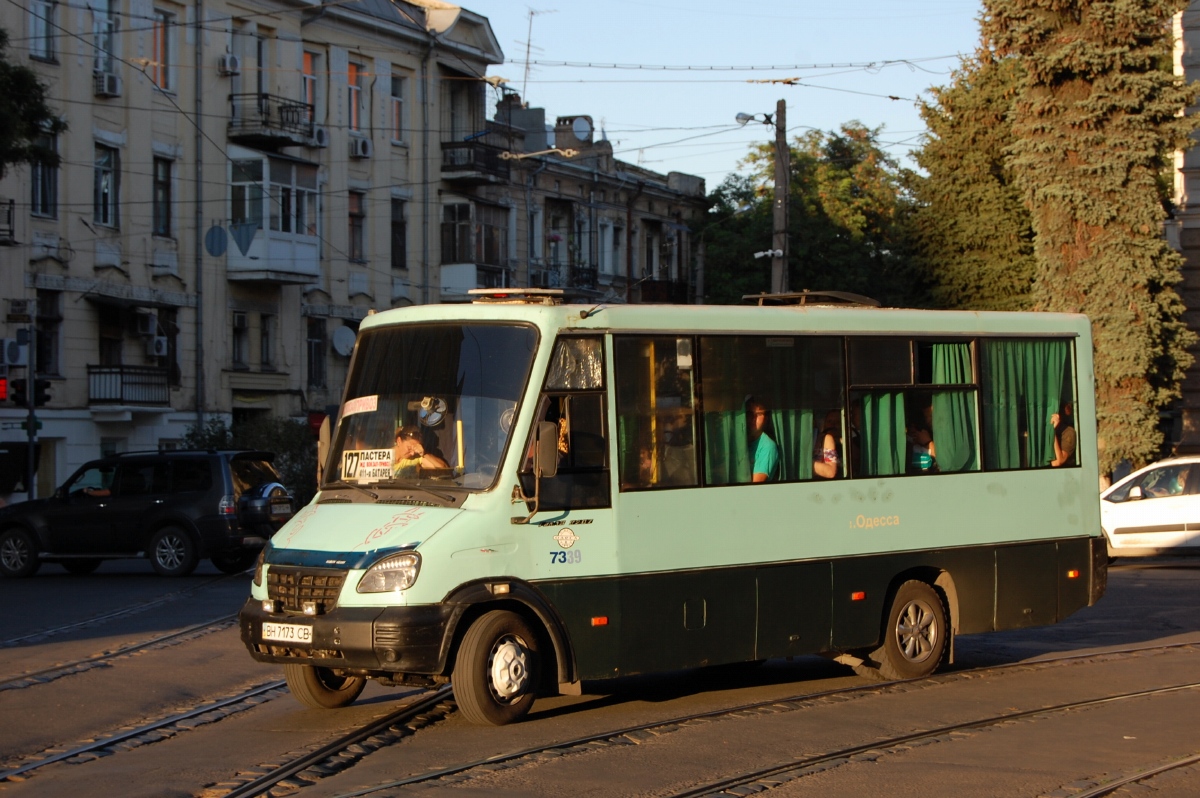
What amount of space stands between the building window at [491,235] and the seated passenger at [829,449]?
39528 millimetres

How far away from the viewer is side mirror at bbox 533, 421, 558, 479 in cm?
958

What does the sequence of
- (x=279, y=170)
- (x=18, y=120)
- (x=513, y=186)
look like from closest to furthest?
(x=18, y=120)
(x=279, y=170)
(x=513, y=186)

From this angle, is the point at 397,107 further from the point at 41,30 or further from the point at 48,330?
the point at 48,330

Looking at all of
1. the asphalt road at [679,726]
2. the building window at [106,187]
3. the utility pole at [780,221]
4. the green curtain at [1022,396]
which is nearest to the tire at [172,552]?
the asphalt road at [679,726]

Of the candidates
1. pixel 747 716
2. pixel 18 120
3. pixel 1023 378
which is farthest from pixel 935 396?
pixel 18 120

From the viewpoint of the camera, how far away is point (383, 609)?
9336mm

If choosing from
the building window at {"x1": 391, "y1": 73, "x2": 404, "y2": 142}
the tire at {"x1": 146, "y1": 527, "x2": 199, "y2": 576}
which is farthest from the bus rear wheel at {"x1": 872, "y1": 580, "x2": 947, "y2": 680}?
the building window at {"x1": 391, "y1": 73, "x2": 404, "y2": 142}

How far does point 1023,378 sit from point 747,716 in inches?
167

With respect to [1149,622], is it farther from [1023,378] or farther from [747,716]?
[747,716]

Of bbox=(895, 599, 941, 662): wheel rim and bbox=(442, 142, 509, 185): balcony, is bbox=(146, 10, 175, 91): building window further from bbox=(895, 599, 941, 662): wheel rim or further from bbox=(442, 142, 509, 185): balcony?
bbox=(895, 599, 941, 662): wheel rim

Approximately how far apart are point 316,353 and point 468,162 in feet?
26.4

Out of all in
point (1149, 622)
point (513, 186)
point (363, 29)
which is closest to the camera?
point (1149, 622)

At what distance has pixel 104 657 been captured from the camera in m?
13.8

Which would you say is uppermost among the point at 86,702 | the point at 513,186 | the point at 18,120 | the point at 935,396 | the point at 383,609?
the point at 513,186
